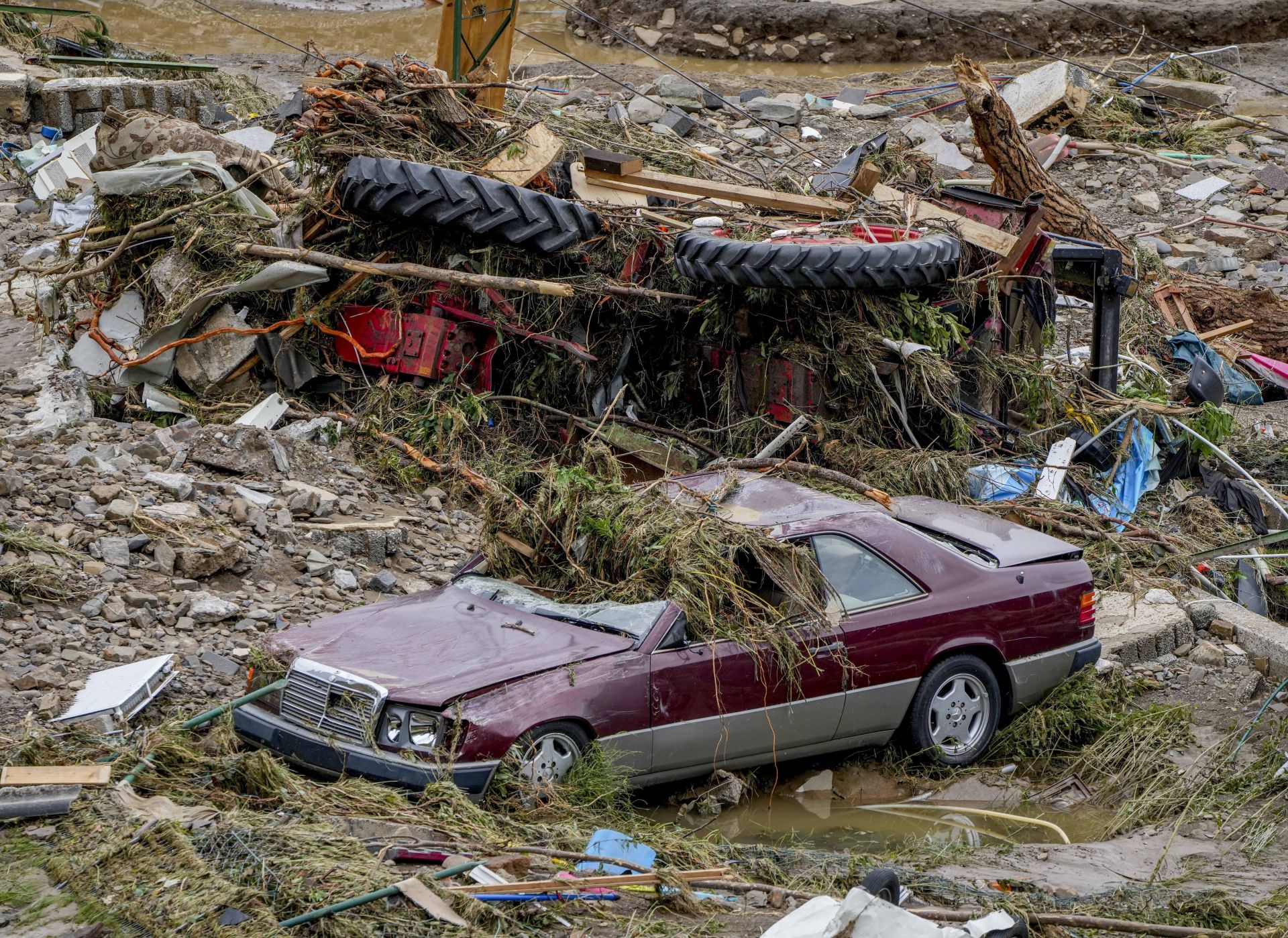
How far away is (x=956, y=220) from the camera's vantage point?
9930 millimetres

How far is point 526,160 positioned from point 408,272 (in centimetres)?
155

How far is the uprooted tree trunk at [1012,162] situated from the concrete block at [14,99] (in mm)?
10665

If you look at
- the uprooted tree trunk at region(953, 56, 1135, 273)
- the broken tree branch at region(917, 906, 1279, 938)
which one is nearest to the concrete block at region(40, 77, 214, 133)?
the uprooted tree trunk at region(953, 56, 1135, 273)

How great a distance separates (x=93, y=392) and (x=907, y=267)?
5.67m

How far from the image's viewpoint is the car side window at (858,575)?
642 cm

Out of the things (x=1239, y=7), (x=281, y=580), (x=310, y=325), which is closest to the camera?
(x=281, y=580)

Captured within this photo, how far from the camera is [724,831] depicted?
5.91 meters

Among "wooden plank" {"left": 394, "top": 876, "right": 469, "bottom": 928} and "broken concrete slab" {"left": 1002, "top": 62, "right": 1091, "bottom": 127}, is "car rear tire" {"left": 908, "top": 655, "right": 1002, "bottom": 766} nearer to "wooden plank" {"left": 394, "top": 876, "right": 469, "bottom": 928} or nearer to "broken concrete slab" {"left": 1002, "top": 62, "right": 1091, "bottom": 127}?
"wooden plank" {"left": 394, "top": 876, "right": 469, "bottom": 928}

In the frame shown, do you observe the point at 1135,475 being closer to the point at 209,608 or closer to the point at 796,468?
the point at 796,468

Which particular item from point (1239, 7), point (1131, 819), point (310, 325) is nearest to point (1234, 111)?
point (1239, 7)

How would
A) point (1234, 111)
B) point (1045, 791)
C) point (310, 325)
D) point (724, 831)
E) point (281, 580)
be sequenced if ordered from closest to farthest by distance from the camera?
point (724, 831), point (1045, 791), point (281, 580), point (310, 325), point (1234, 111)

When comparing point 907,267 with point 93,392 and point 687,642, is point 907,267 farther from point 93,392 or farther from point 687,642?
point 93,392

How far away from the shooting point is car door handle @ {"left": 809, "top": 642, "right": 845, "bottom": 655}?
6.17 meters

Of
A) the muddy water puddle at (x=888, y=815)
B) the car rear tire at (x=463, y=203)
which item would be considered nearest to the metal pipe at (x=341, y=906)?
the muddy water puddle at (x=888, y=815)
